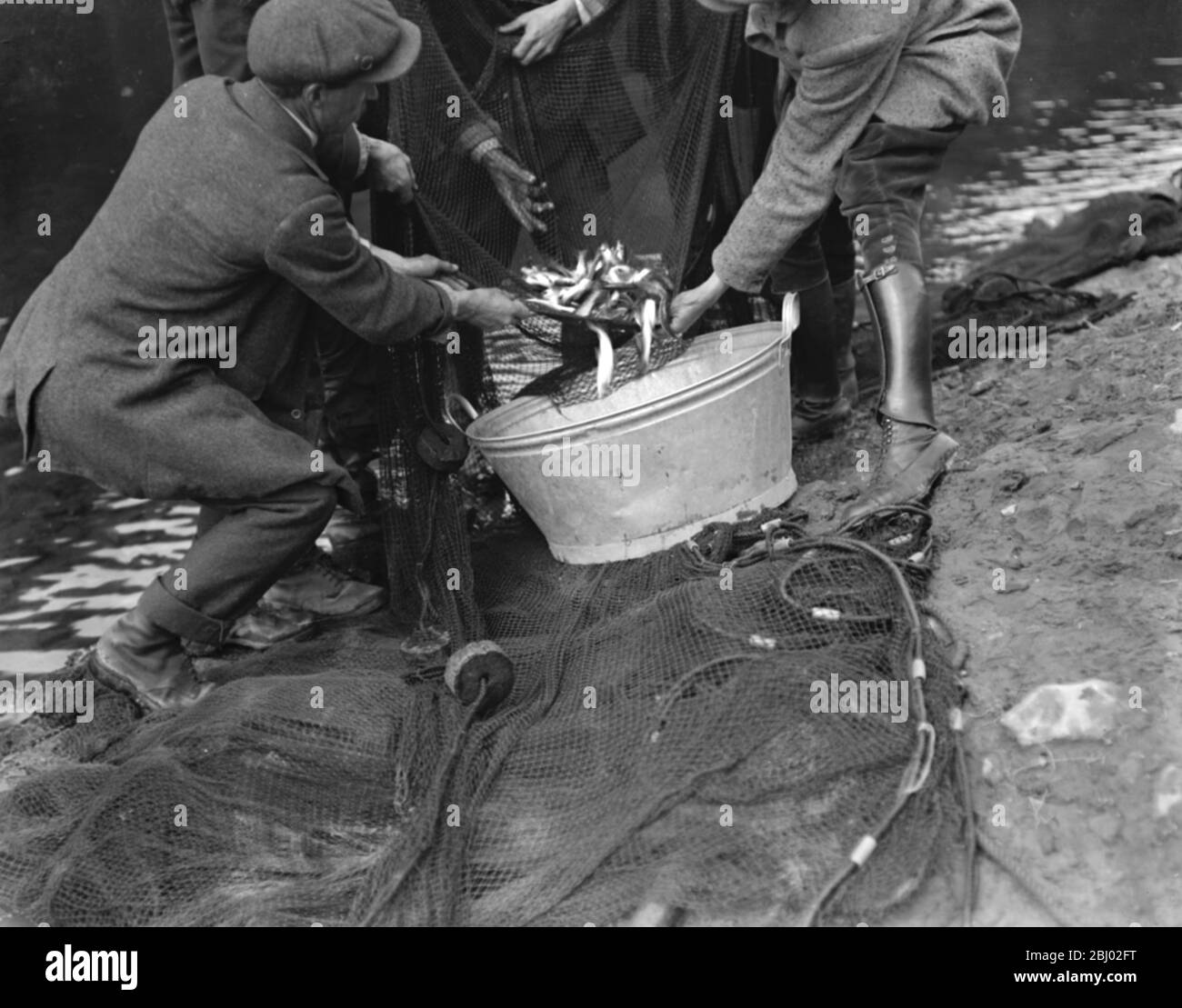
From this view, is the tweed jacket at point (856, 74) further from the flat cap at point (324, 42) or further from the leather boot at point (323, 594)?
the leather boot at point (323, 594)

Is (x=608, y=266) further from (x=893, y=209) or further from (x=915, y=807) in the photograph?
(x=915, y=807)

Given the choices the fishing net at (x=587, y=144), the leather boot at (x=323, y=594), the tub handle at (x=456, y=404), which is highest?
the fishing net at (x=587, y=144)

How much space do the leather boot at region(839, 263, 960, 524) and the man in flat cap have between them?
1203 millimetres

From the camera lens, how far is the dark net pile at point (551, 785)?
289cm

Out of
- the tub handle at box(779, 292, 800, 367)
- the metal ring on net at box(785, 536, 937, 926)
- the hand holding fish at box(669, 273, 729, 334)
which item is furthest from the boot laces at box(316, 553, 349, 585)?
the metal ring on net at box(785, 536, 937, 926)

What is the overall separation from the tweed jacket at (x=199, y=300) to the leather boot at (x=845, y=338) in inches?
79.3

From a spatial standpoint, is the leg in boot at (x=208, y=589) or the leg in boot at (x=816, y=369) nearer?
the leg in boot at (x=208, y=589)

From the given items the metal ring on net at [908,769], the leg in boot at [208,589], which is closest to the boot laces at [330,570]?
the leg in boot at [208,589]

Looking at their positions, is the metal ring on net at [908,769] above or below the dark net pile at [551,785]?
above

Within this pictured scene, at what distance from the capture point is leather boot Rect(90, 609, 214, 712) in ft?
13.1

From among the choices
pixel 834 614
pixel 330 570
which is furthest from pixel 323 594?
pixel 834 614

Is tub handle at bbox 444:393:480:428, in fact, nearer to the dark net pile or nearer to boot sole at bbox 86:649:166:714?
the dark net pile

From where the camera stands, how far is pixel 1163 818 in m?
2.76

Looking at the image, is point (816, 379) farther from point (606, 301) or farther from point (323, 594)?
point (323, 594)
